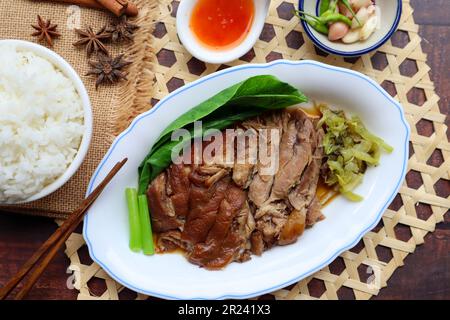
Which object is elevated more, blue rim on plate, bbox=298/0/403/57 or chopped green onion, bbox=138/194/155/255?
blue rim on plate, bbox=298/0/403/57

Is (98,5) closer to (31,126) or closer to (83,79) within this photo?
(83,79)

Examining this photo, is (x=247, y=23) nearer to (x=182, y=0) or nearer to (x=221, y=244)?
(x=182, y=0)

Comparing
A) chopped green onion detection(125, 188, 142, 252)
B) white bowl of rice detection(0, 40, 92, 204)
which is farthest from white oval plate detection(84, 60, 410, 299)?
white bowl of rice detection(0, 40, 92, 204)

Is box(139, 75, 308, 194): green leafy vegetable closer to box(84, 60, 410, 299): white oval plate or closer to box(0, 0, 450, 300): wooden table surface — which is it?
box(84, 60, 410, 299): white oval plate

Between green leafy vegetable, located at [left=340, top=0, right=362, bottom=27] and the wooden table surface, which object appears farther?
the wooden table surface

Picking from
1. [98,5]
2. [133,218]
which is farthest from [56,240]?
[98,5]
